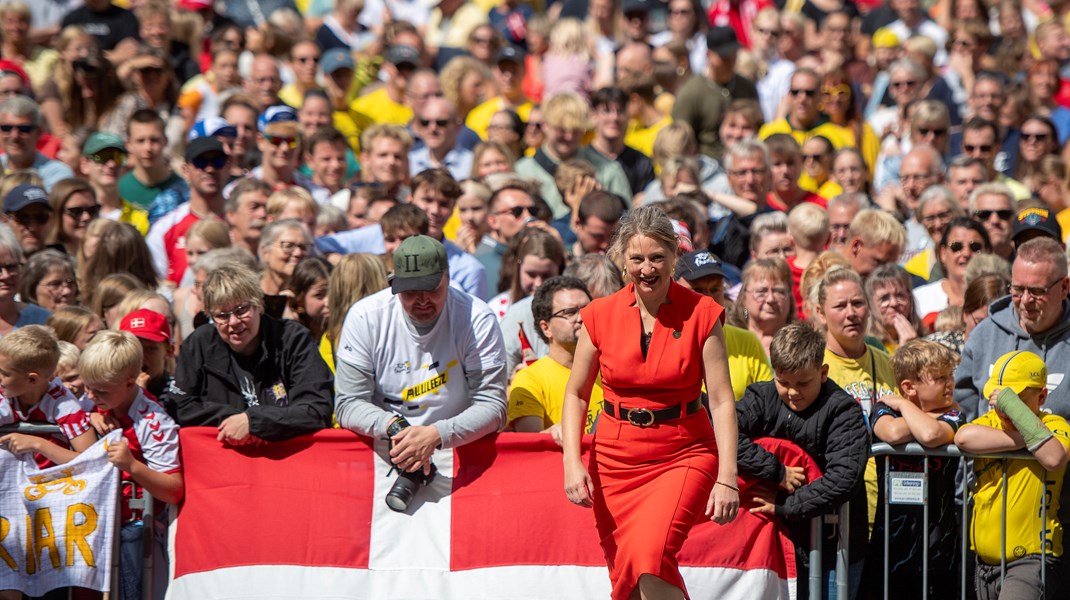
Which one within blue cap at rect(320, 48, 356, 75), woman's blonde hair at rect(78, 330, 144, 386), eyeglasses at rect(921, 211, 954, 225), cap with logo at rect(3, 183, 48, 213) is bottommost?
woman's blonde hair at rect(78, 330, 144, 386)

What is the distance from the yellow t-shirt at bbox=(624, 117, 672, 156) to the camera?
13.8 meters

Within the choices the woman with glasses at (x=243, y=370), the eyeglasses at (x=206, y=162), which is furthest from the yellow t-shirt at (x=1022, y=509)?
the eyeglasses at (x=206, y=162)

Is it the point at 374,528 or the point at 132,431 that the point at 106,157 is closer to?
the point at 132,431

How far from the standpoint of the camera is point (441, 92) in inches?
545

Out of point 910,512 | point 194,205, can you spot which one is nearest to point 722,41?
point 194,205

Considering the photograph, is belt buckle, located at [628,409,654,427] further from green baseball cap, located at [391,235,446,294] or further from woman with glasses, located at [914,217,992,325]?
woman with glasses, located at [914,217,992,325]

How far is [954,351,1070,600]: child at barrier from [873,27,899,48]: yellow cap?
32.0ft

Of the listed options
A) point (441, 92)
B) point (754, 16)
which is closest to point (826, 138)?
point (441, 92)

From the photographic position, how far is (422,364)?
7.40 metres

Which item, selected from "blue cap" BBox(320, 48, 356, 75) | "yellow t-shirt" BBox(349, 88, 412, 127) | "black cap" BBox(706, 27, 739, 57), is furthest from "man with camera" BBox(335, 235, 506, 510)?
"black cap" BBox(706, 27, 739, 57)

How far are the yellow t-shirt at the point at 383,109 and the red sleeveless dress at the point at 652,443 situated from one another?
8.12 metres

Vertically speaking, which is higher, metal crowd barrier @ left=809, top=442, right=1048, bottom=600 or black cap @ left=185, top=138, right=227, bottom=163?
black cap @ left=185, top=138, right=227, bottom=163

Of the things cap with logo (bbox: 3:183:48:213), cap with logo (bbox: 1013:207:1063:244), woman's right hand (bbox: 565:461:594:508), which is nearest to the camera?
woman's right hand (bbox: 565:461:594:508)

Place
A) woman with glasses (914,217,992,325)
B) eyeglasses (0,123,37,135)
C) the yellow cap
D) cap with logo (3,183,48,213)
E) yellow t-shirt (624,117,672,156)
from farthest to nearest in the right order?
the yellow cap
yellow t-shirt (624,117,672,156)
eyeglasses (0,123,37,135)
cap with logo (3,183,48,213)
woman with glasses (914,217,992,325)
